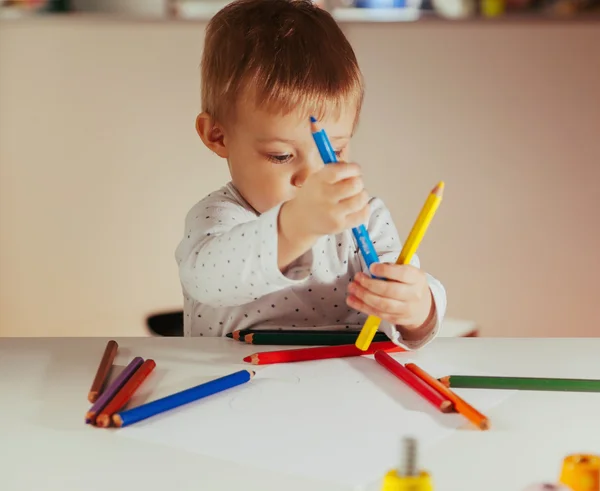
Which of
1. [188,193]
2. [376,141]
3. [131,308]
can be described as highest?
[376,141]

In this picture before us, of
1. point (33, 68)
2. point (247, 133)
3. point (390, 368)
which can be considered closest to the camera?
point (390, 368)

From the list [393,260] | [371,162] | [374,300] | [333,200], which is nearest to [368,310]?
[374,300]

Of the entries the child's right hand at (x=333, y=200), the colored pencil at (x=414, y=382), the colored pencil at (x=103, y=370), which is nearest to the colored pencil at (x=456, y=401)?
the colored pencil at (x=414, y=382)

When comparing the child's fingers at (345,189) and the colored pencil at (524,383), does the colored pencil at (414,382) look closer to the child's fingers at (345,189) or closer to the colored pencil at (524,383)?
the colored pencil at (524,383)

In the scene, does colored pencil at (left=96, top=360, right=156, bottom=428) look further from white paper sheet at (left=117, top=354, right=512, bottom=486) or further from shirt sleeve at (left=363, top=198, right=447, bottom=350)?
shirt sleeve at (left=363, top=198, right=447, bottom=350)

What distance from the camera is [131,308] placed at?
218cm

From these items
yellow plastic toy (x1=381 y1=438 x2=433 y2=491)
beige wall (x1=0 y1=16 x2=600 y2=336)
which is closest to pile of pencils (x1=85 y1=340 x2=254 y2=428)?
yellow plastic toy (x1=381 y1=438 x2=433 y2=491)

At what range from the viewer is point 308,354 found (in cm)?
70

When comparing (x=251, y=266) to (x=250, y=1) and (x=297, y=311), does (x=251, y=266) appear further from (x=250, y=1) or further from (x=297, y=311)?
(x=250, y=1)

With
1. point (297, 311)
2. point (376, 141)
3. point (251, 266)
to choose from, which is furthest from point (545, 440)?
point (376, 141)

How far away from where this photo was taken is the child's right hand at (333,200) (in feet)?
1.99

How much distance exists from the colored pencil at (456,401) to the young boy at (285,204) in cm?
6

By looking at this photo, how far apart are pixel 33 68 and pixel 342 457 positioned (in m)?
1.80

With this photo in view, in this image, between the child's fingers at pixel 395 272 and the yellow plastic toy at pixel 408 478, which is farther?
the child's fingers at pixel 395 272
